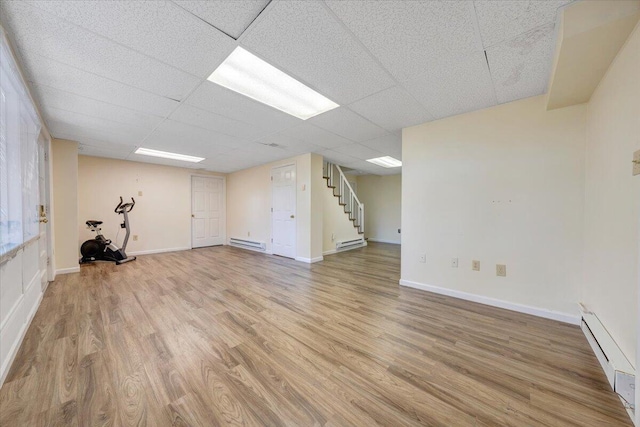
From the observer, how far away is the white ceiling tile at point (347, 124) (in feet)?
9.06

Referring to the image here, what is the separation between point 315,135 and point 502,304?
321cm

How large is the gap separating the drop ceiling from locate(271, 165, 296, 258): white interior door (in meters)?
2.09

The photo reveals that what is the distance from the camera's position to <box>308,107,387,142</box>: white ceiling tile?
276cm

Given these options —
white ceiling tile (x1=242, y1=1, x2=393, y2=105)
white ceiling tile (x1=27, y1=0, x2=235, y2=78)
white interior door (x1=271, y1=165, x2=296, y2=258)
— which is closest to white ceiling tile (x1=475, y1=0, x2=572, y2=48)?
white ceiling tile (x1=242, y1=1, x2=393, y2=105)

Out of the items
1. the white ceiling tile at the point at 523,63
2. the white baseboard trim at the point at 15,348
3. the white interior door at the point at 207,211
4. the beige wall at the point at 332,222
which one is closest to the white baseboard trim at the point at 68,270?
the white baseboard trim at the point at 15,348

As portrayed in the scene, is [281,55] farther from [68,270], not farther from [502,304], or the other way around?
[68,270]

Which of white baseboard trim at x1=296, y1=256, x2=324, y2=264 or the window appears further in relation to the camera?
white baseboard trim at x1=296, y1=256, x2=324, y2=264

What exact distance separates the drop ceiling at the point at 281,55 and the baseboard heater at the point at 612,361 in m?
2.04

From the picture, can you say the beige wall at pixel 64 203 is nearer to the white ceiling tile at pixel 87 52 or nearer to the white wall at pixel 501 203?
the white ceiling tile at pixel 87 52

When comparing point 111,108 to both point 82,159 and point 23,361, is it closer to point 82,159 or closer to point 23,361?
point 23,361

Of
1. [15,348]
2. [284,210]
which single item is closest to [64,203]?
[15,348]

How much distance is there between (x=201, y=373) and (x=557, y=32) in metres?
3.20

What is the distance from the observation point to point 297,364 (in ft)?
5.08

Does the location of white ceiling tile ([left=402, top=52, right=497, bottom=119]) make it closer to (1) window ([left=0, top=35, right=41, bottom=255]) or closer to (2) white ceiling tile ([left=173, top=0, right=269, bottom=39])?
(2) white ceiling tile ([left=173, top=0, right=269, bottom=39])
